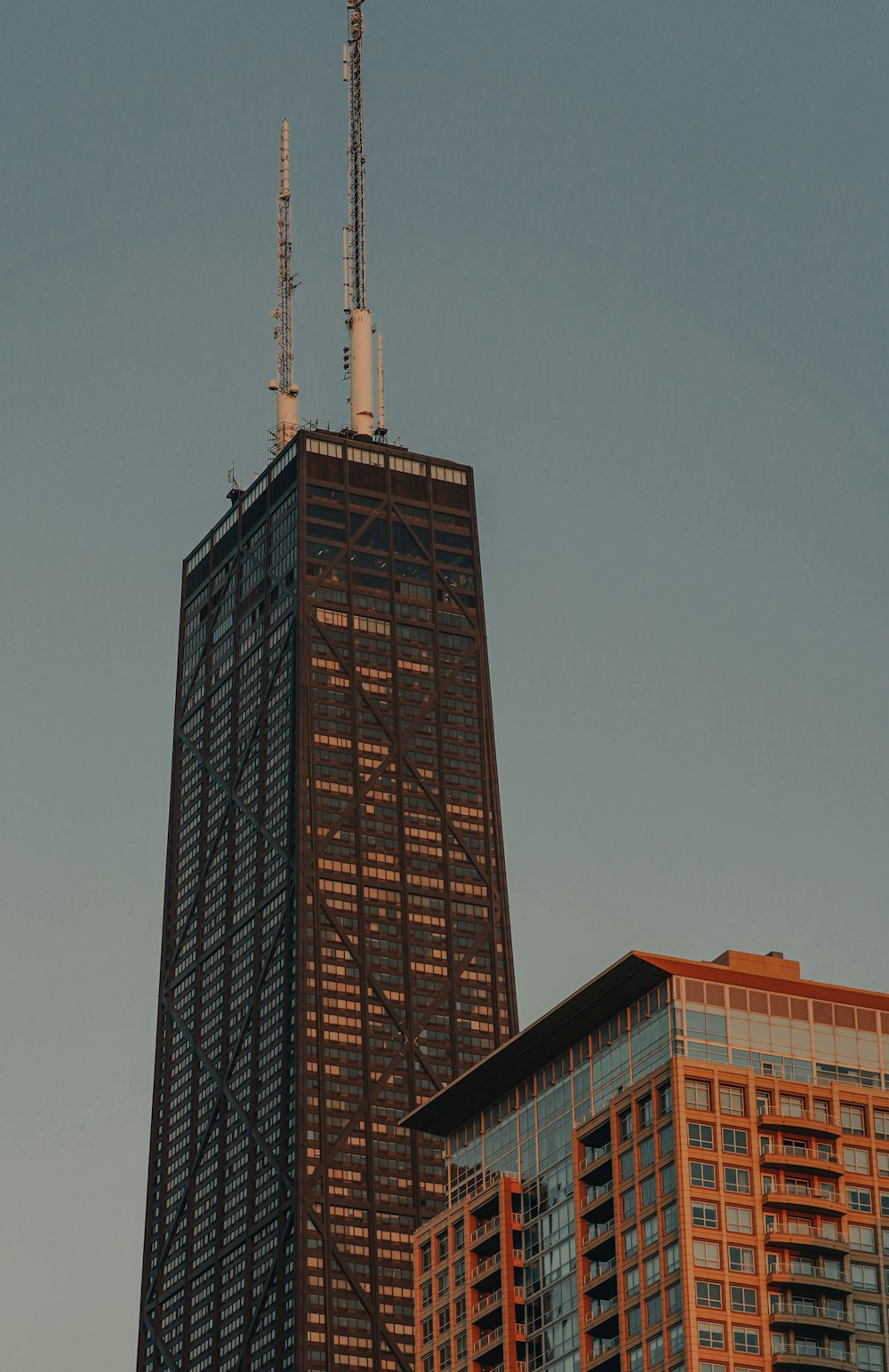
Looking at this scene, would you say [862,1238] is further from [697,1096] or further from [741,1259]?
[697,1096]

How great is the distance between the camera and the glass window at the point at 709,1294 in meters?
186

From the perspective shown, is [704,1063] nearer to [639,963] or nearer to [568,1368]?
[639,963]

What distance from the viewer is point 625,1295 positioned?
192500 millimetres

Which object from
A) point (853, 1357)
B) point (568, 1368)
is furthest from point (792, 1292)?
point (568, 1368)

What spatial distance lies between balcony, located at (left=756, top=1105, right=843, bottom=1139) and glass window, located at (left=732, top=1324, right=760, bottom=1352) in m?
14.0

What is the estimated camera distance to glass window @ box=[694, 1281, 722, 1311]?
186m

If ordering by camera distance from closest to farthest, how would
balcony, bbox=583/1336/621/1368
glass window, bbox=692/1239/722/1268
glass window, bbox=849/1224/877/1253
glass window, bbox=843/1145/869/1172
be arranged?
glass window, bbox=692/1239/722/1268
balcony, bbox=583/1336/621/1368
glass window, bbox=849/1224/877/1253
glass window, bbox=843/1145/869/1172

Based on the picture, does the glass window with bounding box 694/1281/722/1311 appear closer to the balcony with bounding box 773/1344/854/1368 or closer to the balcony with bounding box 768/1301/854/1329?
the balcony with bounding box 768/1301/854/1329

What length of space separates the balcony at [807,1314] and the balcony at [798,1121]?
11.5 m

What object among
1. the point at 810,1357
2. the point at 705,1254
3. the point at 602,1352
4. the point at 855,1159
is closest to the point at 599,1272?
the point at 602,1352

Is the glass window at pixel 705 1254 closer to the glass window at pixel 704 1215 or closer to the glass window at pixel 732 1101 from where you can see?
the glass window at pixel 704 1215

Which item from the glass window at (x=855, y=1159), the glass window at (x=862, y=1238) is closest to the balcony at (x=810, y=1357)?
the glass window at (x=862, y=1238)

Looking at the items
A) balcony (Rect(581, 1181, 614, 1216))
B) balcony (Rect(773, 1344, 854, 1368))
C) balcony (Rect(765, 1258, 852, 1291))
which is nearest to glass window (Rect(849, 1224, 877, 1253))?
balcony (Rect(765, 1258, 852, 1291))

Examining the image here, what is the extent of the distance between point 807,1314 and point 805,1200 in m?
7.47
